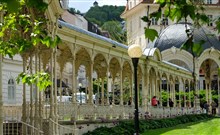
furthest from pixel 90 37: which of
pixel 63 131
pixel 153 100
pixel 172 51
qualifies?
pixel 172 51

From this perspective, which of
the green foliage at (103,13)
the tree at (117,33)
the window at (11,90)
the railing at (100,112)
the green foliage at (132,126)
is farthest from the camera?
the green foliage at (103,13)

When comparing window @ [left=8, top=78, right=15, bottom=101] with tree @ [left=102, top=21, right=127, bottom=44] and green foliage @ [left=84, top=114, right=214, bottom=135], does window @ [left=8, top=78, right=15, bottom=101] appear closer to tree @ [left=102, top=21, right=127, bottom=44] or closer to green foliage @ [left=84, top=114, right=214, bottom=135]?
green foliage @ [left=84, top=114, right=214, bottom=135]

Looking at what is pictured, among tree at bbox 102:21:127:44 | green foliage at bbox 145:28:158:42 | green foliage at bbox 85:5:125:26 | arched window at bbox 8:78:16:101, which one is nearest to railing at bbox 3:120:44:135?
green foliage at bbox 145:28:158:42

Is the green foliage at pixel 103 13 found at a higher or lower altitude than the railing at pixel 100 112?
higher

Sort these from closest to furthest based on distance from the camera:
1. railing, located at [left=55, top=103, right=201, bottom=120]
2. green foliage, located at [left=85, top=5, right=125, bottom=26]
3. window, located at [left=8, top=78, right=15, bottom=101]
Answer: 1. railing, located at [left=55, top=103, right=201, bottom=120]
2. window, located at [left=8, top=78, right=15, bottom=101]
3. green foliage, located at [left=85, top=5, right=125, bottom=26]


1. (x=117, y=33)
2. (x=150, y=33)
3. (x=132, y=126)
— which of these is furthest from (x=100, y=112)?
(x=117, y=33)

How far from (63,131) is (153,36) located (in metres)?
15.2

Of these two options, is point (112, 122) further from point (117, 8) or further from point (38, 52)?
point (117, 8)

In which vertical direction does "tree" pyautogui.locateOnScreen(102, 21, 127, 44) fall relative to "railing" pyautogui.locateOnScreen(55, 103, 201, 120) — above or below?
above

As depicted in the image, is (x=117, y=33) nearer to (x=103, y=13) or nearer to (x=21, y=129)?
(x=21, y=129)

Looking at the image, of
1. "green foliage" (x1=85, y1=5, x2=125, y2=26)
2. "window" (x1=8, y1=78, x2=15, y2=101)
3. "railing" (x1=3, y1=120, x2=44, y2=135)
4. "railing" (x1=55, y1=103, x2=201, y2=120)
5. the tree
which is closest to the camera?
"railing" (x1=3, y1=120, x2=44, y2=135)

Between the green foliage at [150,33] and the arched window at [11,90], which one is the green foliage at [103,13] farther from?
the green foliage at [150,33]

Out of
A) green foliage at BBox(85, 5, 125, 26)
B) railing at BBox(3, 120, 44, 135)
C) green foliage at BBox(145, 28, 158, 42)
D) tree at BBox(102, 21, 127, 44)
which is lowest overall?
railing at BBox(3, 120, 44, 135)

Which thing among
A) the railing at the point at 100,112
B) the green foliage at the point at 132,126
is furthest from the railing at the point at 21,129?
the green foliage at the point at 132,126
